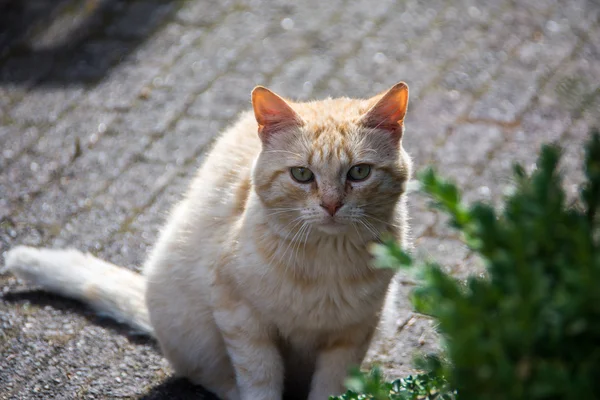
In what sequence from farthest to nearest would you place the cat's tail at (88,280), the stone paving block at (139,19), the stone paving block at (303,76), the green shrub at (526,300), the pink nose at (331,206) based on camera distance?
the stone paving block at (139,19) → the stone paving block at (303,76) → the cat's tail at (88,280) → the pink nose at (331,206) → the green shrub at (526,300)

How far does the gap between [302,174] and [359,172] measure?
Result: 0.75ft

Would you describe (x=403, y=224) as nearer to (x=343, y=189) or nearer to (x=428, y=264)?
(x=343, y=189)

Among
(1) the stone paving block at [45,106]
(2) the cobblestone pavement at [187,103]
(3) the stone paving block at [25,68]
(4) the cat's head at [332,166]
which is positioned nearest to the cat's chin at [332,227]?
(4) the cat's head at [332,166]

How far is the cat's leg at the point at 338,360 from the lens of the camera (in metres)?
3.19

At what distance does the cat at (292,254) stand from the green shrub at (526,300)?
1.09m

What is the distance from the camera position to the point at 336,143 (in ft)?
9.98

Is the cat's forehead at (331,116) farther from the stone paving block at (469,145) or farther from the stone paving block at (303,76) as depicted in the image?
the stone paving block at (303,76)

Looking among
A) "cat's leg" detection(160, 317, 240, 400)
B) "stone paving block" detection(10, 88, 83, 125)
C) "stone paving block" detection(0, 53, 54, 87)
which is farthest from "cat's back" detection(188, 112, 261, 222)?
"stone paving block" detection(0, 53, 54, 87)

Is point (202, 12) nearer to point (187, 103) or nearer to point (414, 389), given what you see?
point (187, 103)

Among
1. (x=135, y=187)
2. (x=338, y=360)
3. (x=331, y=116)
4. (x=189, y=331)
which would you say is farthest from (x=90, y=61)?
(x=338, y=360)

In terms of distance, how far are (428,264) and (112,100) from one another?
13.9 feet

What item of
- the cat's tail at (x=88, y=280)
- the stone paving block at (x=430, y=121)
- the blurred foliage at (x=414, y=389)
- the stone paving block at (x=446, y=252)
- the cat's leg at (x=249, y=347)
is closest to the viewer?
the blurred foliage at (x=414, y=389)

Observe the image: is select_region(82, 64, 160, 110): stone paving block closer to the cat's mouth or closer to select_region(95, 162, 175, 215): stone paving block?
select_region(95, 162, 175, 215): stone paving block

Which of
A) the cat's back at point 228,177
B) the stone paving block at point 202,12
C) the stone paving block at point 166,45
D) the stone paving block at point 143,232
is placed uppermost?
the cat's back at point 228,177
